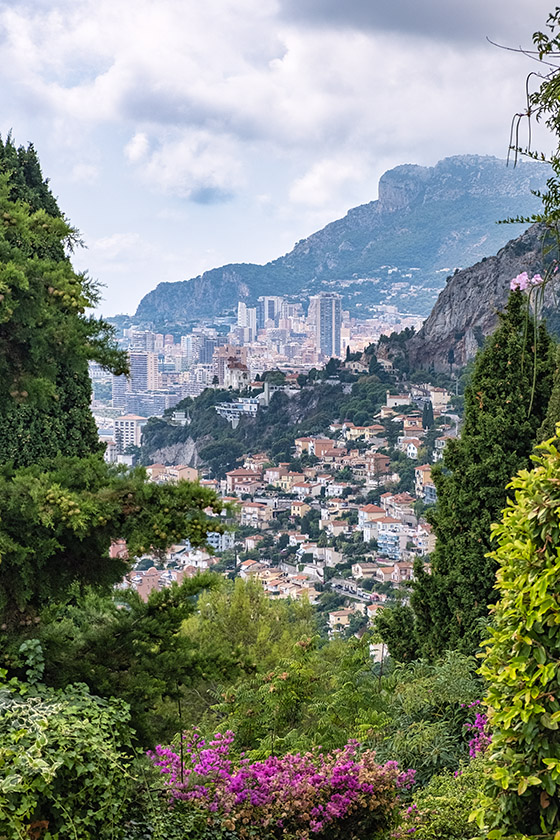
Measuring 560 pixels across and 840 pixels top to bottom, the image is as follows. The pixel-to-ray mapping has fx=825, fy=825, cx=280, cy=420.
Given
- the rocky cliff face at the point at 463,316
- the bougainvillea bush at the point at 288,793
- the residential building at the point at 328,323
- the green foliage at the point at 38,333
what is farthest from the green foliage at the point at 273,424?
the bougainvillea bush at the point at 288,793

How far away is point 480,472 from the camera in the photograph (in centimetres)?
515

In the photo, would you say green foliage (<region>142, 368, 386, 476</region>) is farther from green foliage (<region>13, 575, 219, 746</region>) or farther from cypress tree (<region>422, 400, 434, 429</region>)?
green foliage (<region>13, 575, 219, 746</region>)

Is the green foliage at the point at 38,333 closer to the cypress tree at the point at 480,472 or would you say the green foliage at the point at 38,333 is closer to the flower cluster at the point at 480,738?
the flower cluster at the point at 480,738

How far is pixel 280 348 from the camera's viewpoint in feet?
282

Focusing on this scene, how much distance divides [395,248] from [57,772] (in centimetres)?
8412

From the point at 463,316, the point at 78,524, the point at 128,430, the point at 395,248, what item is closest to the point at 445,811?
the point at 78,524

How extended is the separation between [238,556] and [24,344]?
84.0ft

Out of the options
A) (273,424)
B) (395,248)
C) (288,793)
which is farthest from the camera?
(395,248)

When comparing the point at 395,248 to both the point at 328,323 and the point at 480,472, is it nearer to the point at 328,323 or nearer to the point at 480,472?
the point at 328,323

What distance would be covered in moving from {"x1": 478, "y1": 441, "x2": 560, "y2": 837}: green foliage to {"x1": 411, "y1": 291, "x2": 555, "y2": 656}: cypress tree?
3.06 m

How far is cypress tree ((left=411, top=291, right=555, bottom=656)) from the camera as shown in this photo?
5.06 m

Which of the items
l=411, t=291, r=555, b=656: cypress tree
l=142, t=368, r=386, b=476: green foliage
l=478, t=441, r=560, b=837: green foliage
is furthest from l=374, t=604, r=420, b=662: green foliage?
l=142, t=368, r=386, b=476: green foliage

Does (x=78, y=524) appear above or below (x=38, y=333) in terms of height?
below

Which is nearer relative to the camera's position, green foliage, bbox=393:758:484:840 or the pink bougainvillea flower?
green foliage, bbox=393:758:484:840
